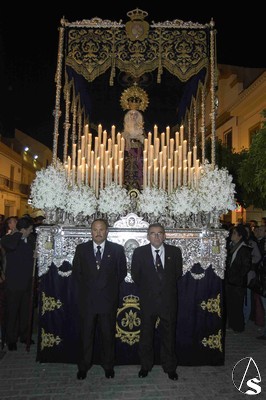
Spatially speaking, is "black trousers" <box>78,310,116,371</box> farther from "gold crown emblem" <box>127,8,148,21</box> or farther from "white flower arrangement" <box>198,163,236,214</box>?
"gold crown emblem" <box>127,8,148,21</box>

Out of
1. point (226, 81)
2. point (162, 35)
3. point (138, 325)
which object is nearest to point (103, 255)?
point (138, 325)

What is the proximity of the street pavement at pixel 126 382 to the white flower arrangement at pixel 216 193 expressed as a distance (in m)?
1.96

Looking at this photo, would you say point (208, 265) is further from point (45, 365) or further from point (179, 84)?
point (179, 84)

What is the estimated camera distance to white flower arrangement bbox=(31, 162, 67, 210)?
516 centimetres

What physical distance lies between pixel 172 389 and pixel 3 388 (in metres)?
1.81

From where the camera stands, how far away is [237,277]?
6.70 m

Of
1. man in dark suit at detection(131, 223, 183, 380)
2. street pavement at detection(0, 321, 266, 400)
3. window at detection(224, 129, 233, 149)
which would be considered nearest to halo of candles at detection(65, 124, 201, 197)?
man in dark suit at detection(131, 223, 183, 380)

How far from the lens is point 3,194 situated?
3034 centimetres

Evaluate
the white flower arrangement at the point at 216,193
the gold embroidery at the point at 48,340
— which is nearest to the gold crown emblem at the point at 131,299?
the gold embroidery at the point at 48,340

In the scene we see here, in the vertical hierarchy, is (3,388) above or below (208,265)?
below

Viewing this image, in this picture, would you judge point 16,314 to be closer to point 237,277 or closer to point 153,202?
point 153,202

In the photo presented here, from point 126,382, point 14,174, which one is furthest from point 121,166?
point 14,174

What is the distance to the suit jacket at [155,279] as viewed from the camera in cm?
453

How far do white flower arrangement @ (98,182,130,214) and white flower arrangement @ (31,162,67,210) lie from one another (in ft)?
1.64
